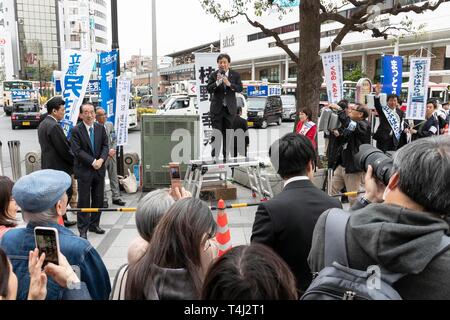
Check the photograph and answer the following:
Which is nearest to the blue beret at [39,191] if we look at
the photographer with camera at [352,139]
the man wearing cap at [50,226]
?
the man wearing cap at [50,226]

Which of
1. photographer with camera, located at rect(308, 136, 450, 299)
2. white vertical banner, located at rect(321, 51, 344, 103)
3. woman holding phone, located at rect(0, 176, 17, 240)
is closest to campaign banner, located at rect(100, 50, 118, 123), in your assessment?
white vertical banner, located at rect(321, 51, 344, 103)

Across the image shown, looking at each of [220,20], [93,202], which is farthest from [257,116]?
[93,202]

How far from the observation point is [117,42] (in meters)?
7.72

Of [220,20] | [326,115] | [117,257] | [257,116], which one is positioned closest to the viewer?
[117,257]

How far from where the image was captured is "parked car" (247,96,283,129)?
20703mm

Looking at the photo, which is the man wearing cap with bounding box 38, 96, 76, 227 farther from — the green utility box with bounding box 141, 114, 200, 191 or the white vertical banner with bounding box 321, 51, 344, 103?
the white vertical banner with bounding box 321, 51, 344, 103

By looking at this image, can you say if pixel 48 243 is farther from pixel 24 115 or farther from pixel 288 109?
pixel 288 109

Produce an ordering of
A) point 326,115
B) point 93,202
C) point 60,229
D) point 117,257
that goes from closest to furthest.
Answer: point 60,229 → point 117,257 → point 93,202 → point 326,115

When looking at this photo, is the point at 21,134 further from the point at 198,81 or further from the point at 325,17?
the point at 325,17

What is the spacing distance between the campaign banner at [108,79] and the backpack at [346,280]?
711 centimetres

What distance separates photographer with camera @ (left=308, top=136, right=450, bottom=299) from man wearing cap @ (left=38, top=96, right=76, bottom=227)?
477cm

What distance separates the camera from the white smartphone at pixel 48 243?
1589 mm

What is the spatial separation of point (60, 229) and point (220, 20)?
314 inches
